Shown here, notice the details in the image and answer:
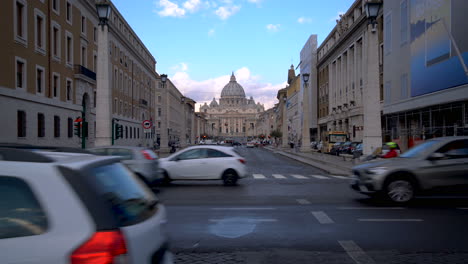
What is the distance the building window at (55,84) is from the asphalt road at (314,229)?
77.5 feet

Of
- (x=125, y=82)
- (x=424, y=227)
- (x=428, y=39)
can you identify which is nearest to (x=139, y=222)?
(x=424, y=227)

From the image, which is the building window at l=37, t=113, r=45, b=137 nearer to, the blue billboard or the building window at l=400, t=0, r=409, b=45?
the blue billboard

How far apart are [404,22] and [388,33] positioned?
3.97m

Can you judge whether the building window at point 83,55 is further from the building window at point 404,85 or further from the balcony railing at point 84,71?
the building window at point 404,85

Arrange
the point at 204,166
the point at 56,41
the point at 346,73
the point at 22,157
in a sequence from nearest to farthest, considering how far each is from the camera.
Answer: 1. the point at 22,157
2. the point at 204,166
3. the point at 56,41
4. the point at 346,73

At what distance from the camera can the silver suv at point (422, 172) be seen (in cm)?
1077

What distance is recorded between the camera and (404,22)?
123 feet

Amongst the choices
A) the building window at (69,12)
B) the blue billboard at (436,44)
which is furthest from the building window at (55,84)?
the blue billboard at (436,44)

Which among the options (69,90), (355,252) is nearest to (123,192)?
(355,252)

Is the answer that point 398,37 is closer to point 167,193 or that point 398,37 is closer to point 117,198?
point 167,193

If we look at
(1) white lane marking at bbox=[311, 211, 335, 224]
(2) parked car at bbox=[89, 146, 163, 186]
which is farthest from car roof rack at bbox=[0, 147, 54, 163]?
(2) parked car at bbox=[89, 146, 163, 186]

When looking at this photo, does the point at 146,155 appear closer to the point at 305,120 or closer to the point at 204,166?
the point at 204,166

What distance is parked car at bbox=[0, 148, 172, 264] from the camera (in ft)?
9.10

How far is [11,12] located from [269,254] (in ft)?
84.2
